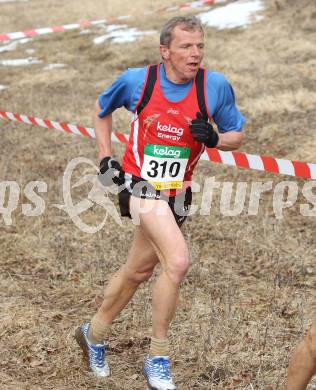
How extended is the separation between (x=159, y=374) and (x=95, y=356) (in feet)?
2.32

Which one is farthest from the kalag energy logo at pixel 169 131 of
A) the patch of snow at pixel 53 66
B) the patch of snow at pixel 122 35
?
the patch of snow at pixel 122 35

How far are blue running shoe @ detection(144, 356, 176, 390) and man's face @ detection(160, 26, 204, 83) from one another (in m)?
1.95

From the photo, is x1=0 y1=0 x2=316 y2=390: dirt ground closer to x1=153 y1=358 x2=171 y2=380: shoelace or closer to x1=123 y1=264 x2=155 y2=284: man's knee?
x1=153 y1=358 x2=171 y2=380: shoelace

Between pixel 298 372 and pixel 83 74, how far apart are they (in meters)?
15.6

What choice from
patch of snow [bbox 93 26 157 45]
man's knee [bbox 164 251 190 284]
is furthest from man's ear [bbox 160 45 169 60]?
patch of snow [bbox 93 26 157 45]

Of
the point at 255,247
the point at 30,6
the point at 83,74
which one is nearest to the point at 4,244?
the point at 255,247

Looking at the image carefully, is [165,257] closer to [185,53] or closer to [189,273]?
[185,53]

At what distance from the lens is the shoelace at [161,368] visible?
4141mm

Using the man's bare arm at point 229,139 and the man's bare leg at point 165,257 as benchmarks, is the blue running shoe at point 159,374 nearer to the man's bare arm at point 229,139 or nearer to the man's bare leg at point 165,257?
the man's bare leg at point 165,257

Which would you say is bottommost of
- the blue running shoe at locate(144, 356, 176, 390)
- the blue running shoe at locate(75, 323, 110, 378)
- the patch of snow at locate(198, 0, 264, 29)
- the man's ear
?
the patch of snow at locate(198, 0, 264, 29)

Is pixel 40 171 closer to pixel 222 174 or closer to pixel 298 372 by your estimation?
pixel 222 174

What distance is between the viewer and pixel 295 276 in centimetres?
640

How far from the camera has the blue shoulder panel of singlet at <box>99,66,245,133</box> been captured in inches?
167

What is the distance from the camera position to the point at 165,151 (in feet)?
14.1
